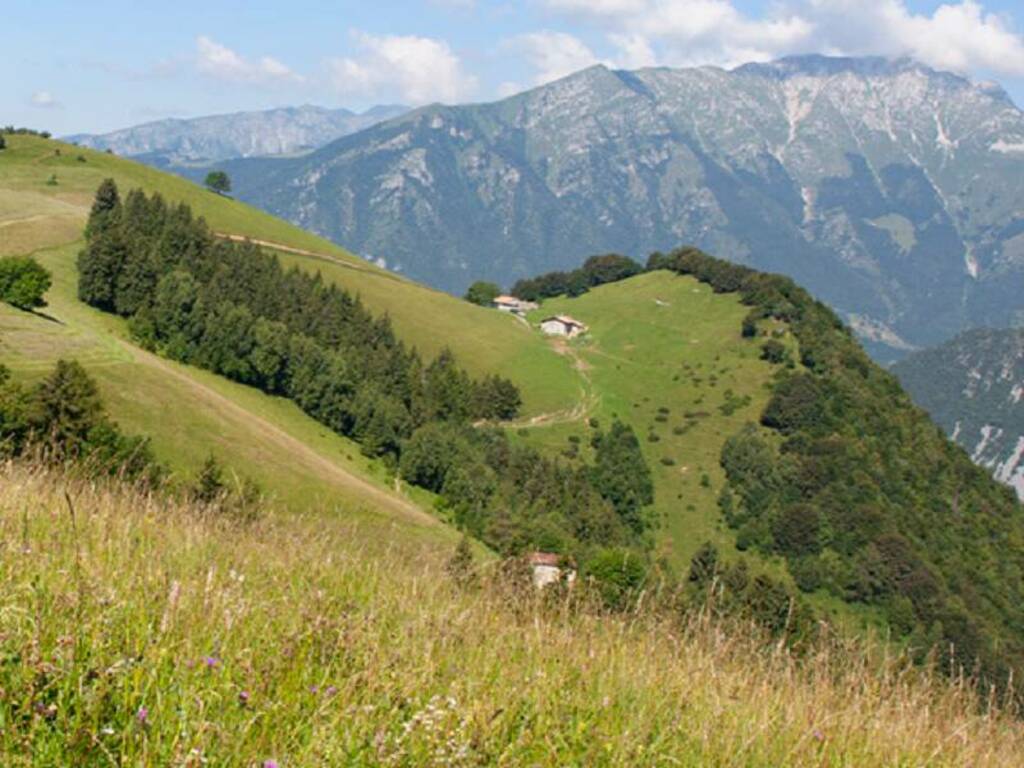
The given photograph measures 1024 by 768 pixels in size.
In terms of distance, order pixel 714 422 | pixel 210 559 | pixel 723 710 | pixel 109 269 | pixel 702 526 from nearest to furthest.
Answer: pixel 723 710 < pixel 210 559 < pixel 109 269 < pixel 702 526 < pixel 714 422

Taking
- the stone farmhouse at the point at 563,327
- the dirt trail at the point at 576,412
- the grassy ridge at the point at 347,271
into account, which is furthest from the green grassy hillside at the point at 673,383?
the grassy ridge at the point at 347,271

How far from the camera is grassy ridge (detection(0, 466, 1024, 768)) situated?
430cm

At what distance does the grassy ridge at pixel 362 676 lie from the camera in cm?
430

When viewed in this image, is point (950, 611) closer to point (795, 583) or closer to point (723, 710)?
point (795, 583)

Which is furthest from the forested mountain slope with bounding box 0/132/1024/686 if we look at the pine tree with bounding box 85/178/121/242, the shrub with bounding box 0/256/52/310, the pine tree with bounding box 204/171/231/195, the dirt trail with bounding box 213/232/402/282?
the pine tree with bounding box 204/171/231/195

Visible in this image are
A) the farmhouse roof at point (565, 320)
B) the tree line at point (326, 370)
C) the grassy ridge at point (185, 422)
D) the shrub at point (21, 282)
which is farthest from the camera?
the farmhouse roof at point (565, 320)

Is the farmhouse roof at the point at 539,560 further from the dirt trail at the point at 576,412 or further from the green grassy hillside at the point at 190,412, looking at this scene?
the dirt trail at the point at 576,412

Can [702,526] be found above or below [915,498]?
below

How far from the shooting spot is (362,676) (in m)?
5.31

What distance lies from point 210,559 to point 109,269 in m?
92.4

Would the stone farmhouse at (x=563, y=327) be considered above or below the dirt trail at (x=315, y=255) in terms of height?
below

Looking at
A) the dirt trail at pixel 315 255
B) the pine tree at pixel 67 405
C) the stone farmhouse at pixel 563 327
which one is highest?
the dirt trail at pixel 315 255

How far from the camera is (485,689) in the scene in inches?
225

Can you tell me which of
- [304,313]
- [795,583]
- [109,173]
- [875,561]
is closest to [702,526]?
[795,583]
